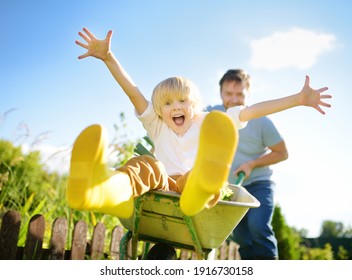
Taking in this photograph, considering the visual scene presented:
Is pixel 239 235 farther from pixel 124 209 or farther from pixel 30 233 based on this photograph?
pixel 124 209

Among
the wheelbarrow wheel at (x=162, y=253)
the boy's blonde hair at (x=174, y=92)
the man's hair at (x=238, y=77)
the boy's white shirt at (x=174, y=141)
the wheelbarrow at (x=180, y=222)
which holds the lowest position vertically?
the wheelbarrow wheel at (x=162, y=253)

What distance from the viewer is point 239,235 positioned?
4.07 meters

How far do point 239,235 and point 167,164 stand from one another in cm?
194

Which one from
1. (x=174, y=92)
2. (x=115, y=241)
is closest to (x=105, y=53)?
(x=174, y=92)

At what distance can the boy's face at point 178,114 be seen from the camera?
7.75 feet

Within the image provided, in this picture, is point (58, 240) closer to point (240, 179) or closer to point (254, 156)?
point (240, 179)

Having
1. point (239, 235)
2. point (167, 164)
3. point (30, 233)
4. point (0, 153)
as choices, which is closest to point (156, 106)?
point (167, 164)

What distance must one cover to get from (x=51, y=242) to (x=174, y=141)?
1304 millimetres

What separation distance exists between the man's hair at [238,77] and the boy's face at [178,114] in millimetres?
1708

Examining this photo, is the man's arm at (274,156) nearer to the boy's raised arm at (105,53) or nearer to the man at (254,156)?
the man at (254,156)

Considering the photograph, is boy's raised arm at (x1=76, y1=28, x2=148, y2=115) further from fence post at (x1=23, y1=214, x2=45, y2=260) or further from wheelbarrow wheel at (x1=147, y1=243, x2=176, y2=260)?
fence post at (x1=23, y1=214, x2=45, y2=260)

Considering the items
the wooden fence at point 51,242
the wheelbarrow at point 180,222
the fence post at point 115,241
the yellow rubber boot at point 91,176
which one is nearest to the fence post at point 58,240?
the wooden fence at point 51,242

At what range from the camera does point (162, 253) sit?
225 cm
